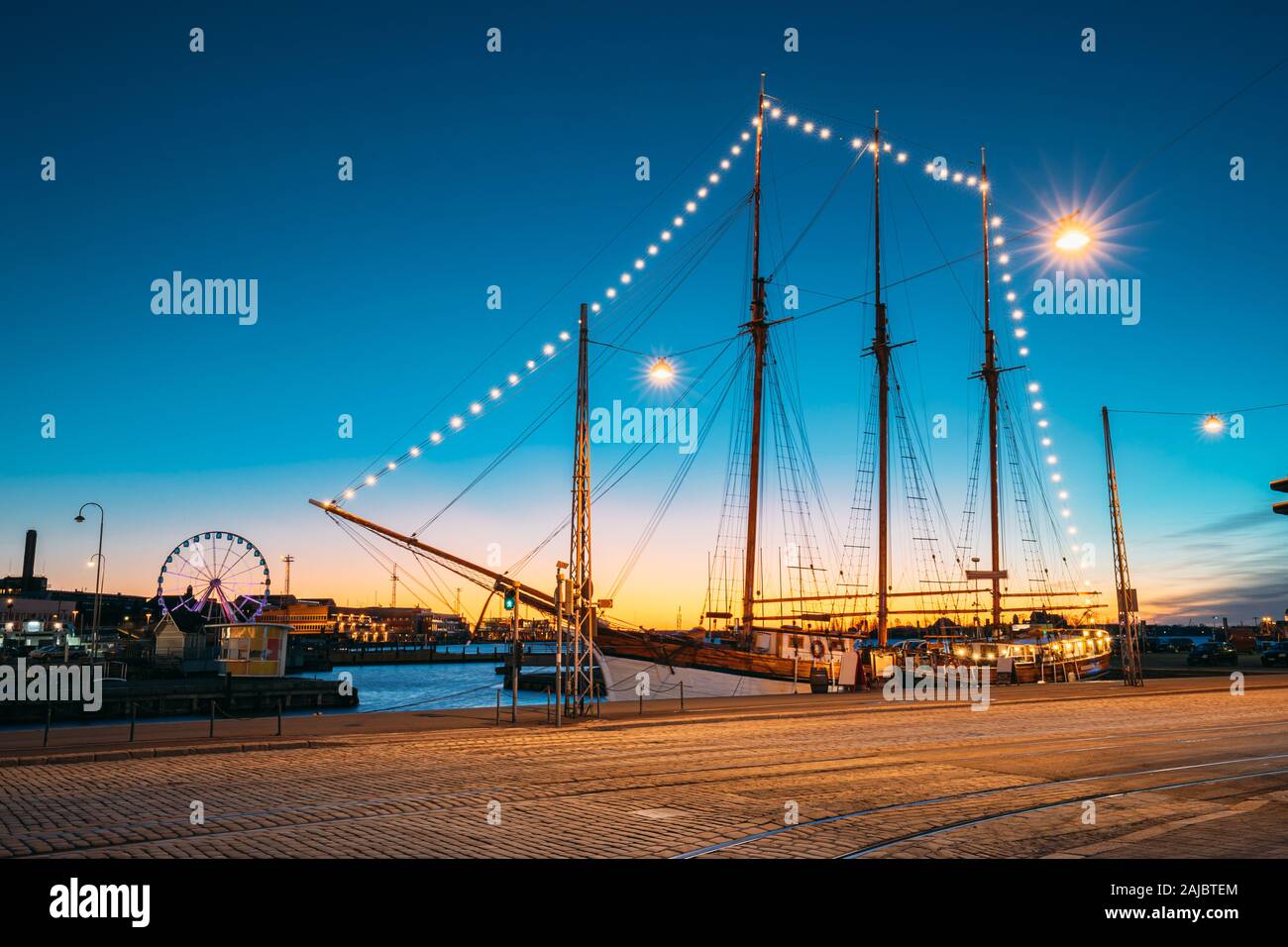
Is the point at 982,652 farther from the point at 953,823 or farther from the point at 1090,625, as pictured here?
the point at 953,823

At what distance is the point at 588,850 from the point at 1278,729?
2047cm

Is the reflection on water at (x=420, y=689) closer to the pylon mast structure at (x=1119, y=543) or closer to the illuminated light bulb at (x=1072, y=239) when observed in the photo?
the pylon mast structure at (x=1119, y=543)

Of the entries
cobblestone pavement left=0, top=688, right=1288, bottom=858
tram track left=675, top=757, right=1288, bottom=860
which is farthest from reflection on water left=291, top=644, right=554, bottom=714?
tram track left=675, top=757, right=1288, bottom=860

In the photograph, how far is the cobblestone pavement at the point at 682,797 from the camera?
9008 mm

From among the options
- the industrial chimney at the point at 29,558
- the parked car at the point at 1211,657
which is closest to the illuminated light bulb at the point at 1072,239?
the parked car at the point at 1211,657

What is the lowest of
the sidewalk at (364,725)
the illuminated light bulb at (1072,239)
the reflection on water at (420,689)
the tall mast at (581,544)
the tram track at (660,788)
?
the reflection on water at (420,689)

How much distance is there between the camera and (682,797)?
11.9m

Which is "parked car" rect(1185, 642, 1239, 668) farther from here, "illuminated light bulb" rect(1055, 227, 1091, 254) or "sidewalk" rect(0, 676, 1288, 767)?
"illuminated light bulb" rect(1055, 227, 1091, 254)

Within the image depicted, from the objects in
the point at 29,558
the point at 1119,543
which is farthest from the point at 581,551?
the point at 29,558

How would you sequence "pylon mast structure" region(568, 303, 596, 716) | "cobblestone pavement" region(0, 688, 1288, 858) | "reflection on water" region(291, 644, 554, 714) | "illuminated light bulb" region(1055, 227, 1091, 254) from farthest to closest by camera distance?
"reflection on water" region(291, 644, 554, 714), "pylon mast structure" region(568, 303, 596, 716), "illuminated light bulb" region(1055, 227, 1091, 254), "cobblestone pavement" region(0, 688, 1288, 858)

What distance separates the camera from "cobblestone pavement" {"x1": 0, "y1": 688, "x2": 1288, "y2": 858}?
9.01 m

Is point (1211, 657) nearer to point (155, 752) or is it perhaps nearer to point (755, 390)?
point (755, 390)

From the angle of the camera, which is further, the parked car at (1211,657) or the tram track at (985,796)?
the parked car at (1211,657)
